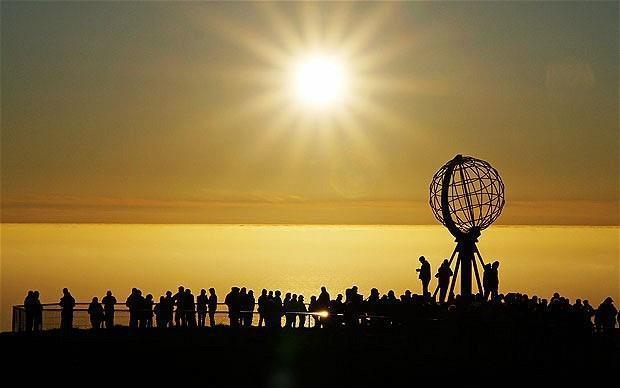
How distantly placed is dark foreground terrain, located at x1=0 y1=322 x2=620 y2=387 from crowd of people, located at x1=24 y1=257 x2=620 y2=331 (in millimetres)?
522

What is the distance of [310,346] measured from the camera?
29.6 meters

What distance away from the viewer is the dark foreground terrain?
2608 cm

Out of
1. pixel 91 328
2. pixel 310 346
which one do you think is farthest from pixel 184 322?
pixel 310 346

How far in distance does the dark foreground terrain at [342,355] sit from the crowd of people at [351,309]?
0.52 m

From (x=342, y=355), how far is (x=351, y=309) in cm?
257

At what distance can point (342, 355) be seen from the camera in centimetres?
2830

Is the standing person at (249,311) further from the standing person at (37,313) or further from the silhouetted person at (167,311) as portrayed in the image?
the standing person at (37,313)

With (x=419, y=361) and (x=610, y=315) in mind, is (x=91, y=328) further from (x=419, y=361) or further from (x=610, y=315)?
(x=610, y=315)

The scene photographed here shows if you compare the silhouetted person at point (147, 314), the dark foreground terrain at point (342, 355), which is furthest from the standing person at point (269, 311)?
the silhouetted person at point (147, 314)

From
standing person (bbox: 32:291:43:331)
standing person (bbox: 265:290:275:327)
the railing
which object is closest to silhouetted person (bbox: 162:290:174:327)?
the railing

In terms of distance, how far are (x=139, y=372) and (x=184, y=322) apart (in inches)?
257

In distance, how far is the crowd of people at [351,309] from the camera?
28266 mm

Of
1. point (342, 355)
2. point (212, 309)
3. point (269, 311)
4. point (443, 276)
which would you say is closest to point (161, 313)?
point (212, 309)

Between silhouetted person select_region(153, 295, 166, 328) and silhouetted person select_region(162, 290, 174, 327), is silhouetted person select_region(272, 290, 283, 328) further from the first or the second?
silhouetted person select_region(153, 295, 166, 328)
